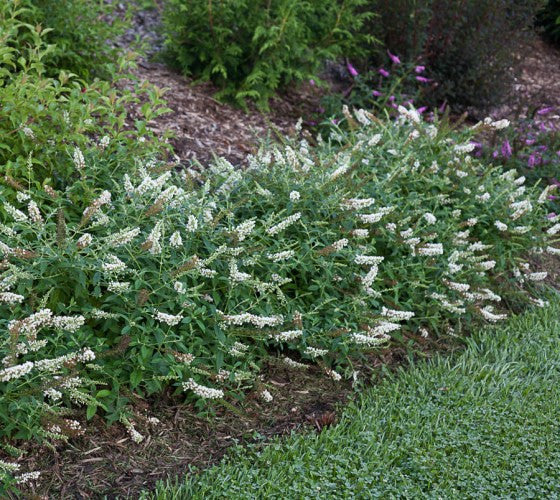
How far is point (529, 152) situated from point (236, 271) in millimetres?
4005

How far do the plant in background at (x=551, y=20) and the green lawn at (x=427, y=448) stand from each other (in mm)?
7393

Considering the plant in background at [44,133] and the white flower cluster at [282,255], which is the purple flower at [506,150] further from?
the plant in background at [44,133]

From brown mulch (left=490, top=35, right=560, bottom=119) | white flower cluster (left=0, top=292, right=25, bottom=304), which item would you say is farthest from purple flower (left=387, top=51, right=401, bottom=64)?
white flower cluster (left=0, top=292, right=25, bottom=304)

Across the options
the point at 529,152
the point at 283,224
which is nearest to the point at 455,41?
the point at 529,152

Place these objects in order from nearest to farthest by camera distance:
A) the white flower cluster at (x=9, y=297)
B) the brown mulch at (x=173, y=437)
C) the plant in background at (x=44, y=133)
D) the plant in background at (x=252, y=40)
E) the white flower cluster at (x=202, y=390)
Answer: the white flower cluster at (x=9, y=297) < the brown mulch at (x=173, y=437) < the white flower cluster at (x=202, y=390) < the plant in background at (x=44, y=133) < the plant in background at (x=252, y=40)

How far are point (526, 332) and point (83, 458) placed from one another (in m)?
2.90

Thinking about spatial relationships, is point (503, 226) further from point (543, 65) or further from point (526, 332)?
point (543, 65)

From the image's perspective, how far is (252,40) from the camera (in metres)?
6.42

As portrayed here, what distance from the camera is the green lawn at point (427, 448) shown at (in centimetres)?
324

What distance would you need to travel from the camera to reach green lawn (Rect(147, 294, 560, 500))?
3.24m

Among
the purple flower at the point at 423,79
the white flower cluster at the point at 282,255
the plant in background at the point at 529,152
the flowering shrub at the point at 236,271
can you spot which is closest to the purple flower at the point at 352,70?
the purple flower at the point at 423,79

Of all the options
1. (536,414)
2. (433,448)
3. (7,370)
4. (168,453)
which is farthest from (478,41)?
(7,370)

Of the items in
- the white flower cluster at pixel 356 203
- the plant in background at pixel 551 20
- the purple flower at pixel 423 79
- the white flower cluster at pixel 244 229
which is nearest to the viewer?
the white flower cluster at pixel 244 229

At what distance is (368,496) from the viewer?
3201 millimetres
